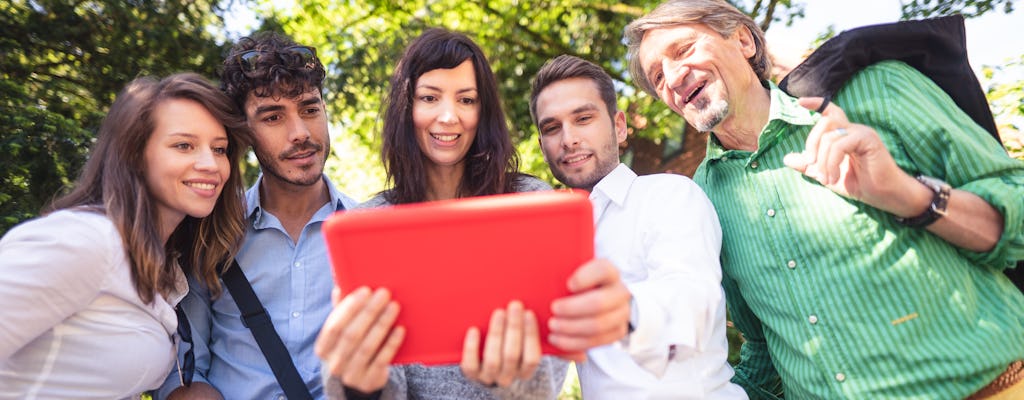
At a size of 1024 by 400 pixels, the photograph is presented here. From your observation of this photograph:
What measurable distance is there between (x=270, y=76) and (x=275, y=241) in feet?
2.40

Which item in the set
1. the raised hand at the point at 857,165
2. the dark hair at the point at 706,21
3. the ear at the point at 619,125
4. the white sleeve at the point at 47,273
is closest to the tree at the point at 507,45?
the ear at the point at 619,125

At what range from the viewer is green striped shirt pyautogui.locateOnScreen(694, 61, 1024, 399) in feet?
6.39

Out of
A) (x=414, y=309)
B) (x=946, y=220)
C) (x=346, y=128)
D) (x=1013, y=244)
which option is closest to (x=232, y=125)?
(x=414, y=309)

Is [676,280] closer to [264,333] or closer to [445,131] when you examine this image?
[445,131]

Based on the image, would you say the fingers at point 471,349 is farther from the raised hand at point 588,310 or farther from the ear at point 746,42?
the ear at point 746,42

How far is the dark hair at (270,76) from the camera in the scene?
2.70 m

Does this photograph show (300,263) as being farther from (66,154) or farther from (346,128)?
(346,128)

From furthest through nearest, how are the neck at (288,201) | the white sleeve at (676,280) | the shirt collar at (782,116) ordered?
1. the neck at (288,201)
2. the shirt collar at (782,116)
3. the white sleeve at (676,280)

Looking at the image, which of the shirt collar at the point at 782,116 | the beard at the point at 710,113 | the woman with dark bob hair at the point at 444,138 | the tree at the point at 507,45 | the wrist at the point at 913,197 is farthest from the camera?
the tree at the point at 507,45

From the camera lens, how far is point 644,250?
6.81 ft

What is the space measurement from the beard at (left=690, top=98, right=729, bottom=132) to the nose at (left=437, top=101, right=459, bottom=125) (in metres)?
1.00

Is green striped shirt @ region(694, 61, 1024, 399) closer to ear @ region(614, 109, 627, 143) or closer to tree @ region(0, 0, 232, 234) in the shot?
ear @ region(614, 109, 627, 143)

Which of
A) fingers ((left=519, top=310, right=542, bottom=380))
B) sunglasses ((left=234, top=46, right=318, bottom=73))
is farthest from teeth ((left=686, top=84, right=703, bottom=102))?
sunglasses ((left=234, top=46, right=318, bottom=73))

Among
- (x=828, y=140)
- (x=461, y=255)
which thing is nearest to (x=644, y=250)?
(x=828, y=140)
